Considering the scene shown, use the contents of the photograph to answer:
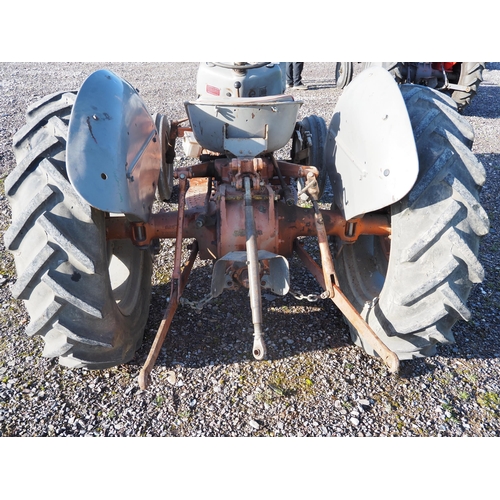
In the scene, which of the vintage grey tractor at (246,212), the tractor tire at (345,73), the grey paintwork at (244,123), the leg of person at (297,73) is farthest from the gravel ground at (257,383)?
the leg of person at (297,73)

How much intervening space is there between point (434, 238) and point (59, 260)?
5.55 ft

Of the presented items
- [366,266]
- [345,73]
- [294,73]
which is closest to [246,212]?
[366,266]

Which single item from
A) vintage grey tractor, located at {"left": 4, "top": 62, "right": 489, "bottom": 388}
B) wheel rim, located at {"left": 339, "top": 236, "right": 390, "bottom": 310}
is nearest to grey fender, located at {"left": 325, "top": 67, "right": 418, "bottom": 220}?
vintage grey tractor, located at {"left": 4, "top": 62, "right": 489, "bottom": 388}

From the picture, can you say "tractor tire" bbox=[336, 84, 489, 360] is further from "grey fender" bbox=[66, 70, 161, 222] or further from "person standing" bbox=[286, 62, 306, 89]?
"person standing" bbox=[286, 62, 306, 89]

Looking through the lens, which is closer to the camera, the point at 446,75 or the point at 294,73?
the point at 446,75

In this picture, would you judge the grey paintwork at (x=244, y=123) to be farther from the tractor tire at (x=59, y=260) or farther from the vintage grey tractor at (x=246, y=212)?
the tractor tire at (x=59, y=260)

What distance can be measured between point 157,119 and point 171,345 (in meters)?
1.70

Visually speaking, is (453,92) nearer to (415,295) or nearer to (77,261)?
(415,295)

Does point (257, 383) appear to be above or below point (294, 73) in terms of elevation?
below

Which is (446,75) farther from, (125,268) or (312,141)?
(125,268)

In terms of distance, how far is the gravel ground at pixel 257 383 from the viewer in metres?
2.22

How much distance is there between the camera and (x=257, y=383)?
245 centimetres

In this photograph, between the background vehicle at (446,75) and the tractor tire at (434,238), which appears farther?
the background vehicle at (446,75)

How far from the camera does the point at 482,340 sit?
9.01ft
